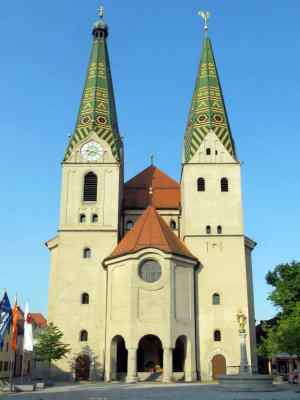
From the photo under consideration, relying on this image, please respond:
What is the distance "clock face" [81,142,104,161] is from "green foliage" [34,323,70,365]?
15593mm

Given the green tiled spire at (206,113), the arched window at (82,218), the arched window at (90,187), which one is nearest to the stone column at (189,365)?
the arched window at (82,218)

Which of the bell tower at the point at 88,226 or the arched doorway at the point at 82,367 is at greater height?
the bell tower at the point at 88,226

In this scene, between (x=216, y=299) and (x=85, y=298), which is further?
(x=85, y=298)

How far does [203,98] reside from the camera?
4662cm

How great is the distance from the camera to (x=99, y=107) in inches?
1822

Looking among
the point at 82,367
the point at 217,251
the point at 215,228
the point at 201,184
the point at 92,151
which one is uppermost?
the point at 92,151

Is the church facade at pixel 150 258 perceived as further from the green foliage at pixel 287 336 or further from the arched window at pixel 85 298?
the green foliage at pixel 287 336

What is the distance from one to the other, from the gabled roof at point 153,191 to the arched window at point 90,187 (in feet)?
14.4

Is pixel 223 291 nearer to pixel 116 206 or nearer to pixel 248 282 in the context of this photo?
pixel 248 282

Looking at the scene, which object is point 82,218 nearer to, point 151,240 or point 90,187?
point 90,187

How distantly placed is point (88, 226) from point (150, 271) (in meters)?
7.64

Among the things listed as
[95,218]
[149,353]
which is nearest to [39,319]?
[95,218]

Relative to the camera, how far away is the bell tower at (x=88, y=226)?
3906 cm

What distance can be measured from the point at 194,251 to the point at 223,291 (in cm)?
402
